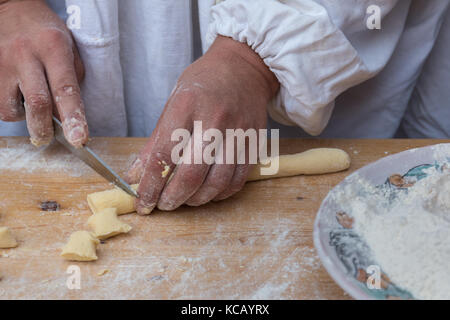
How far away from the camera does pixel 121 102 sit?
1392 millimetres

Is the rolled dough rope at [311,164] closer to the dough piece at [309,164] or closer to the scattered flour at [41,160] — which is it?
the dough piece at [309,164]

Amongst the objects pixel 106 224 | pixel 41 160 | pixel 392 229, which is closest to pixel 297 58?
pixel 392 229

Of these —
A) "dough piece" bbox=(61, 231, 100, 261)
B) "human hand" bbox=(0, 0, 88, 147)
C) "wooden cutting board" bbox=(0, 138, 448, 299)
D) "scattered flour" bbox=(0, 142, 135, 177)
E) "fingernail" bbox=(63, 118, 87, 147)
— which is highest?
"human hand" bbox=(0, 0, 88, 147)

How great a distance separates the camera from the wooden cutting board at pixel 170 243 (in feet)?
2.81

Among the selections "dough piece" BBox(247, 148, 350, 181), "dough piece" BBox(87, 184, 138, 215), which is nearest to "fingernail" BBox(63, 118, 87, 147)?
"dough piece" BBox(87, 184, 138, 215)

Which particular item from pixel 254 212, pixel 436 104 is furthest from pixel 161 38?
pixel 436 104

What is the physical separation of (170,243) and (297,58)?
493mm

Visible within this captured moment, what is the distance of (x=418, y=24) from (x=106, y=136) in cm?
95

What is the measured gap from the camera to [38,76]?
A: 1.09m

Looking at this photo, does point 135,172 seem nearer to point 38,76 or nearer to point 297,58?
point 38,76

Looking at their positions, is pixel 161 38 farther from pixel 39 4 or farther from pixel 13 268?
pixel 13 268

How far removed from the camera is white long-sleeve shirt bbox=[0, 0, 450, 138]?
1066 millimetres

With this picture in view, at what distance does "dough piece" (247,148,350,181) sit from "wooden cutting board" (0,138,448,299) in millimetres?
19

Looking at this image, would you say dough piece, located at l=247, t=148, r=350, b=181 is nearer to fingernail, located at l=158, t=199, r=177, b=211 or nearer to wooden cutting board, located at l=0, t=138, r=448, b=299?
wooden cutting board, located at l=0, t=138, r=448, b=299
